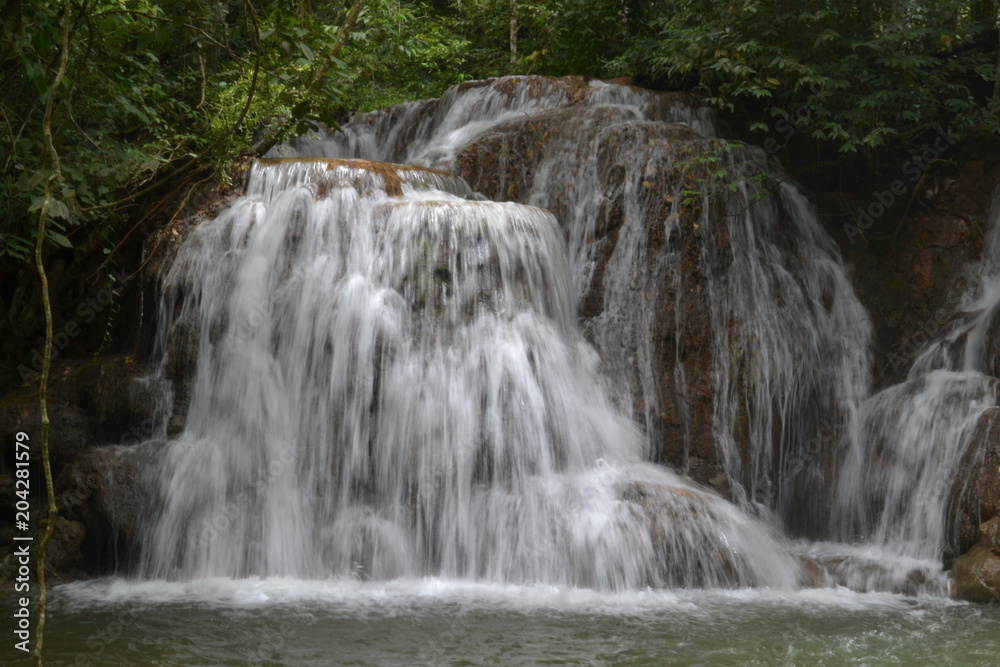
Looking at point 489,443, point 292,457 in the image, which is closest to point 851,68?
point 489,443

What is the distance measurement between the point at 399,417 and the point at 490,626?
2128 millimetres

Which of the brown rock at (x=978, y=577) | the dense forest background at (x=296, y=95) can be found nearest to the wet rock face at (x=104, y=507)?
the dense forest background at (x=296, y=95)

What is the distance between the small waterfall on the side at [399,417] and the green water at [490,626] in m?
0.31

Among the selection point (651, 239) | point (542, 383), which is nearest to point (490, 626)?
point (542, 383)

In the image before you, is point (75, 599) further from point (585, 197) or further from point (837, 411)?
point (837, 411)

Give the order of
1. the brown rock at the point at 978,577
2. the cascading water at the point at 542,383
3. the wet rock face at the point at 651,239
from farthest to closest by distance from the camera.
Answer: the wet rock face at the point at 651,239 → the cascading water at the point at 542,383 → the brown rock at the point at 978,577

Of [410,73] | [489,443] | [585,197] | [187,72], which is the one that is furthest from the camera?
[410,73]

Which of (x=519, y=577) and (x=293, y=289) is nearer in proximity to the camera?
(x=519, y=577)

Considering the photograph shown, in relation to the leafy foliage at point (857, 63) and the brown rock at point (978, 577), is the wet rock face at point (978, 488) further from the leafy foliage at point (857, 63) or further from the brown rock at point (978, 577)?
the leafy foliage at point (857, 63)

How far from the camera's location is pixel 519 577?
616cm

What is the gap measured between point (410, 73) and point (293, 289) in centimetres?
779

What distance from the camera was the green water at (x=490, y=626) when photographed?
458 cm

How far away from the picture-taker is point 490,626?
5.12 metres

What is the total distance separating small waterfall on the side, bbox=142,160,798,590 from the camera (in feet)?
20.7
